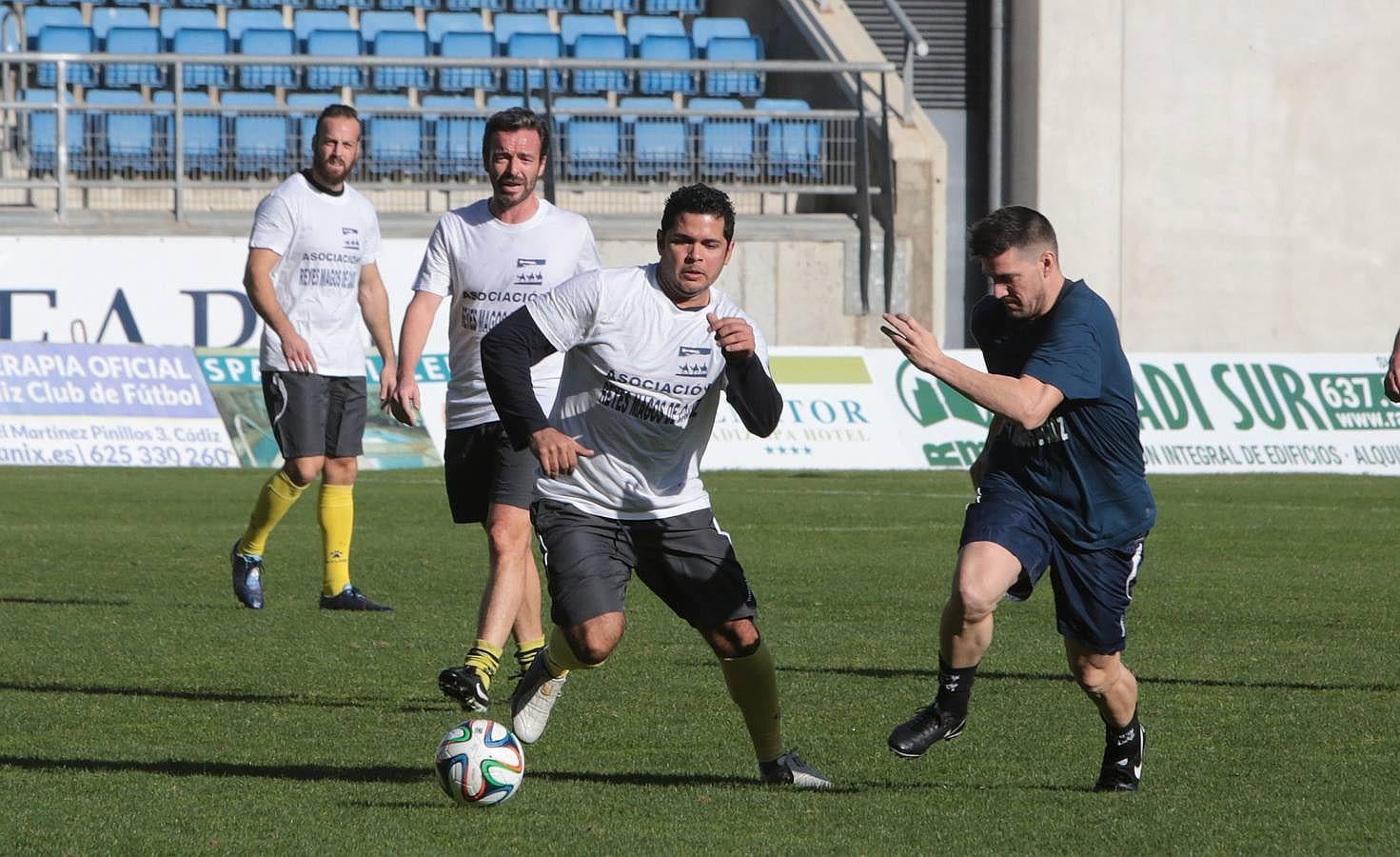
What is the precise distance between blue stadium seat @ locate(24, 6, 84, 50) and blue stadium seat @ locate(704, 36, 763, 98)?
25.8 feet

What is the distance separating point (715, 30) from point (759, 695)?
21390 mm

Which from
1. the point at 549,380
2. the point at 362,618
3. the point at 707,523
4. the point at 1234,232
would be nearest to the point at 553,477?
the point at 707,523

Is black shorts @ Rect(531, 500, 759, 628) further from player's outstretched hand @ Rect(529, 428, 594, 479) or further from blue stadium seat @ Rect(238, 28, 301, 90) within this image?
blue stadium seat @ Rect(238, 28, 301, 90)

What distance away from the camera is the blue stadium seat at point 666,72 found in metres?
24.9

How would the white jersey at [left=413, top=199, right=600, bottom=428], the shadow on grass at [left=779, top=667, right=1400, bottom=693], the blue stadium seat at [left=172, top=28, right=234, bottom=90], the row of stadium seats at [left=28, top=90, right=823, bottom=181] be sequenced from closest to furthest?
the white jersey at [left=413, top=199, right=600, bottom=428]
the shadow on grass at [left=779, top=667, right=1400, bottom=693]
the row of stadium seats at [left=28, top=90, right=823, bottom=181]
the blue stadium seat at [left=172, top=28, right=234, bottom=90]

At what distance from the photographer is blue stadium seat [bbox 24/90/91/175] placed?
2269 centimetres

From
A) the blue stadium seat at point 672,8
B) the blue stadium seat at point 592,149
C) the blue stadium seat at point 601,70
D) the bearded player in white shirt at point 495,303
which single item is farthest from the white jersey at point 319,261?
the blue stadium seat at point 672,8

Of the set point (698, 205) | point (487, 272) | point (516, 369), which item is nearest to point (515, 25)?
point (487, 272)

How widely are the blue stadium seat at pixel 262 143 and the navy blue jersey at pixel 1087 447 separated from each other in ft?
59.2

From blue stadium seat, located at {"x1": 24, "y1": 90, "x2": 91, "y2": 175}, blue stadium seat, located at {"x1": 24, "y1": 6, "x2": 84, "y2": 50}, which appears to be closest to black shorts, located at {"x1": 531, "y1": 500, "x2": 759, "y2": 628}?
blue stadium seat, located at {"x1": 24, "y1": 90, "x2": 91, "y2": 175}

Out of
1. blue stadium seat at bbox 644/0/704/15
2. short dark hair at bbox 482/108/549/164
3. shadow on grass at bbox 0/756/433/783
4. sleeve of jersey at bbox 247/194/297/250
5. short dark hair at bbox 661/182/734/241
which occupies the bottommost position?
shadow on grass at bbox 0/756/433/783

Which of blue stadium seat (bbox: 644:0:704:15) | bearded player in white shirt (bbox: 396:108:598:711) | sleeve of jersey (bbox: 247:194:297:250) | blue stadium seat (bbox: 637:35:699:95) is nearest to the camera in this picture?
bearded player in white shirt (bbox: 396:108:598:711)

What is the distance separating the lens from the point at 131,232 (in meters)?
21.8

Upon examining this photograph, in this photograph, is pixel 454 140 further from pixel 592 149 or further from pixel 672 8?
pixel 672 8
